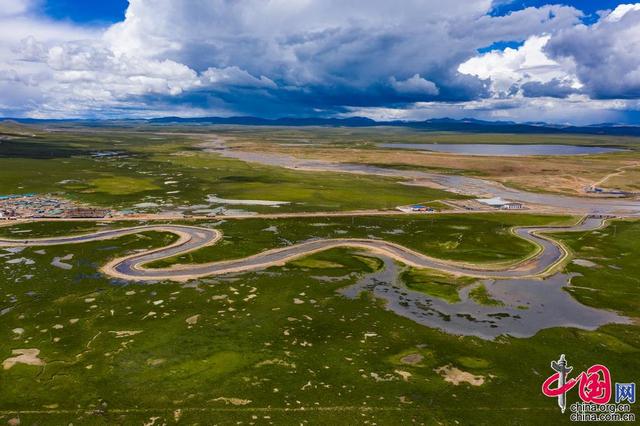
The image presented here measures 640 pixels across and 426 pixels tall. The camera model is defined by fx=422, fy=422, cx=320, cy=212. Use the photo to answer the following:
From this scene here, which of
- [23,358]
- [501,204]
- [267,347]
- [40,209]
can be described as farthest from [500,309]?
[40,209]

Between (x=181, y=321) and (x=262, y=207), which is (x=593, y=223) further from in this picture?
(x=181, y=321)

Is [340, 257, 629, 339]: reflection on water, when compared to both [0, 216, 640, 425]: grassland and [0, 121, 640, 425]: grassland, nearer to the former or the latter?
[0, 121, 640, 425]: grassland

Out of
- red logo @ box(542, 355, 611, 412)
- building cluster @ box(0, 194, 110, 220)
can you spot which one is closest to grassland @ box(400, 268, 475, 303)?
red logo @ box(542, 355, 611, 412)

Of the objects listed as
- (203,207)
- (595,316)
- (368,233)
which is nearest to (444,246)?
(368,233)

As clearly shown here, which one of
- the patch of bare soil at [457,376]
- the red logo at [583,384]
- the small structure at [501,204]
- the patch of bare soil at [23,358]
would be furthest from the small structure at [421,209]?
the patch of bare soil at [23,358]

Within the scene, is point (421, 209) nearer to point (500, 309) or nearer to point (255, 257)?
point (255, 257)
